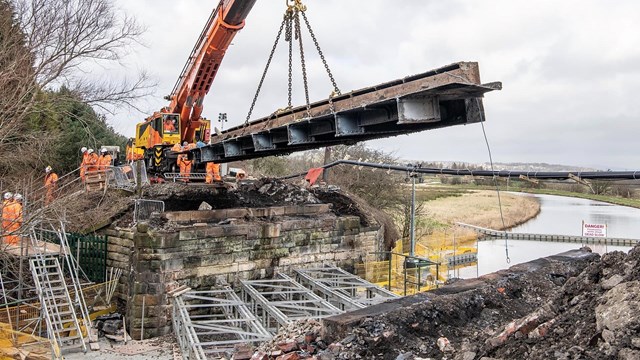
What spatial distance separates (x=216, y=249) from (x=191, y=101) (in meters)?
7.67

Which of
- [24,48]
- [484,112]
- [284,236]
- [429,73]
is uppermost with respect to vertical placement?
[24,48]

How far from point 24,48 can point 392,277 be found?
44.4ft

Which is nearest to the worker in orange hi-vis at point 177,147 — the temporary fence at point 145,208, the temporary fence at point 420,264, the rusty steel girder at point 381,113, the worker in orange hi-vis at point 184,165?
the worker in orange hi-vis at point 184,165

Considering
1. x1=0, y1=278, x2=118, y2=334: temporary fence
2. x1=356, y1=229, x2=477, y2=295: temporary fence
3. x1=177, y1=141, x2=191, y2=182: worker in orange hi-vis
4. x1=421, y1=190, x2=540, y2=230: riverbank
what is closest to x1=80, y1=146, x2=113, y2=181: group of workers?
x1=177, y1=141, x2=191, y2=182: worker in orange hi-vis

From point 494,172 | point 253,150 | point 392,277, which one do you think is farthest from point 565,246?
point 253,150

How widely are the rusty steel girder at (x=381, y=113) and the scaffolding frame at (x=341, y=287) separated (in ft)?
12.9

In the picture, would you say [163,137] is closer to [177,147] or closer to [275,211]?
[177,147]

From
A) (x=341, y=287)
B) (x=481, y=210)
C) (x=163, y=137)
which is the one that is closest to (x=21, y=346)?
(x=341, y=287)

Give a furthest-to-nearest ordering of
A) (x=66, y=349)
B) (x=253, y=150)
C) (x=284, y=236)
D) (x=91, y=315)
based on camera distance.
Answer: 1. (x=284, y=236)
2. (x=253, y=150)
3. (x=91, y=315)
4. (x=66, y=349)

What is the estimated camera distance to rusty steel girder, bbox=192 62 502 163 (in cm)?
817

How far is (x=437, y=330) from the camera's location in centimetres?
530

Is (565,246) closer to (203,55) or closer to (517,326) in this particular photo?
(203,55)

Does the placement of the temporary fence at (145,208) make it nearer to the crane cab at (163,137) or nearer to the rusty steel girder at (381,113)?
the rusty steel girder at (381,113)

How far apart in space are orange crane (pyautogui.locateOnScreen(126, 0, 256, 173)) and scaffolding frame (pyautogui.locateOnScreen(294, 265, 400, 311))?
7503 millimetres
